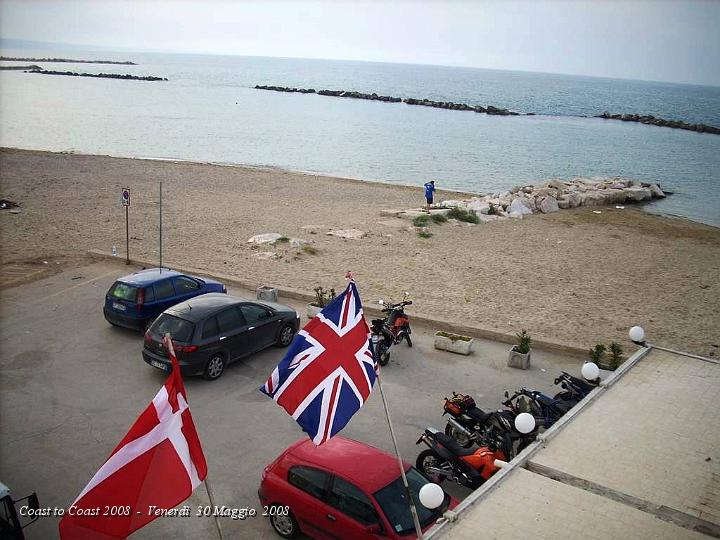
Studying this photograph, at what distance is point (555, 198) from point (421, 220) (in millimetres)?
10707

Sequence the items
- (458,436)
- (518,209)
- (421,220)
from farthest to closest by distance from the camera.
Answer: (518,209), (421,220), (458,436)

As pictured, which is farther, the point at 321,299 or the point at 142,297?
the point at 321,299

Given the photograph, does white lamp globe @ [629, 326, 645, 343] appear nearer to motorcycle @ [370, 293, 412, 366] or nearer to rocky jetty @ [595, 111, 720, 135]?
motorcycle @ [370, 293, 412, 366]

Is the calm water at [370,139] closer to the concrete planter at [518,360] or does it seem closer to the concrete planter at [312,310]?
the concrete planter at [518,360]

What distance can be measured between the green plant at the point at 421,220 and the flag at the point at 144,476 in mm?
21872

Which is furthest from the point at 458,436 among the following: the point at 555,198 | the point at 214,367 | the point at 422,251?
the point at 555,198

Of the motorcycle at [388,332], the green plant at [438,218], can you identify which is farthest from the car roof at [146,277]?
the green plant at [438,218]

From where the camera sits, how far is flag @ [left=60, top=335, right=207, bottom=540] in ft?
17.1

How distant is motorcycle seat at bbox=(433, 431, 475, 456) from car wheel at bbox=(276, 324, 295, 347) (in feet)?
18.0

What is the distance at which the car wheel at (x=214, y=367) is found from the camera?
39.8 feet

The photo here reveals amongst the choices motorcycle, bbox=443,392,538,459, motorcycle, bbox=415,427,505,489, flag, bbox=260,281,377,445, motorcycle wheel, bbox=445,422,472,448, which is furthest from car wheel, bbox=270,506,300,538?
motorcycle wheel, bbox=445,422,472,448

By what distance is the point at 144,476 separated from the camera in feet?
18.0

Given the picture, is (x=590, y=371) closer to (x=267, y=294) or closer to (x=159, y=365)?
(x=159, y=365)

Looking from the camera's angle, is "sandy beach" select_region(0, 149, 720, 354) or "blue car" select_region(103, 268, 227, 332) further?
"sandy beach" select_region(0, 149, 720, 354)
